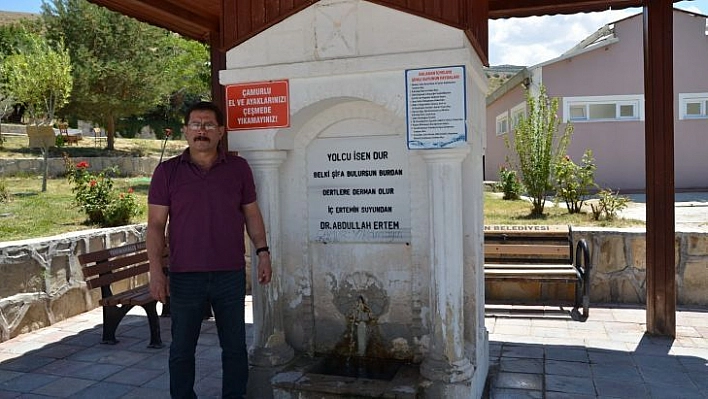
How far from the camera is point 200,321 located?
12.1ft

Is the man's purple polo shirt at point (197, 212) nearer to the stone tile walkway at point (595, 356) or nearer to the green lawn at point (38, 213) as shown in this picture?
the stone tile walkway at point (595, 356)

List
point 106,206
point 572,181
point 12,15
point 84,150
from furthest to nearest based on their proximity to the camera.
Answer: point 12,15 → point 84,150 → point 572,181 → point 106,206

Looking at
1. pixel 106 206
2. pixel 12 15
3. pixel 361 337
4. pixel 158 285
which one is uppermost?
pixel 12 15

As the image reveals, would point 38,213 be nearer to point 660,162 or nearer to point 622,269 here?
point 622,269

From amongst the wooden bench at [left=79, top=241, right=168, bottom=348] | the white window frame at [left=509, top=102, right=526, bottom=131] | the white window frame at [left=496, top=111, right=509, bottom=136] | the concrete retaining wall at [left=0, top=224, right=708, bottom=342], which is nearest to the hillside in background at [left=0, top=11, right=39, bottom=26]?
the white window frame at [left=496, top=111, right=509, bottom=136]

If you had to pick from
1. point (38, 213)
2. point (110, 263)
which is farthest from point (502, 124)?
point (110, 263)

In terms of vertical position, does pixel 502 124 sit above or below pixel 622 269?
above

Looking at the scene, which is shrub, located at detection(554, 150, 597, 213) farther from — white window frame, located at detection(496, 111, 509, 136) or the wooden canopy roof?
white window frame, located at detection(496, 111, 509, 136)

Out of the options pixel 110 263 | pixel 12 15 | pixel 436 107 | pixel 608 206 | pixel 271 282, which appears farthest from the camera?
pixel 12 15

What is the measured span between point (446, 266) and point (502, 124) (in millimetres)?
19418

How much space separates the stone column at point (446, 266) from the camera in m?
3.62

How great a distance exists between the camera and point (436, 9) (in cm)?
358

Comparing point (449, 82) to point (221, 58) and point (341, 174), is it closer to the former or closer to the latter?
point (341, 174)

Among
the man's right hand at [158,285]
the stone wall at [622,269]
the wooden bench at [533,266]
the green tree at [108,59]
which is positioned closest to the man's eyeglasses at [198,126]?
the man's right hand at [158,285]
